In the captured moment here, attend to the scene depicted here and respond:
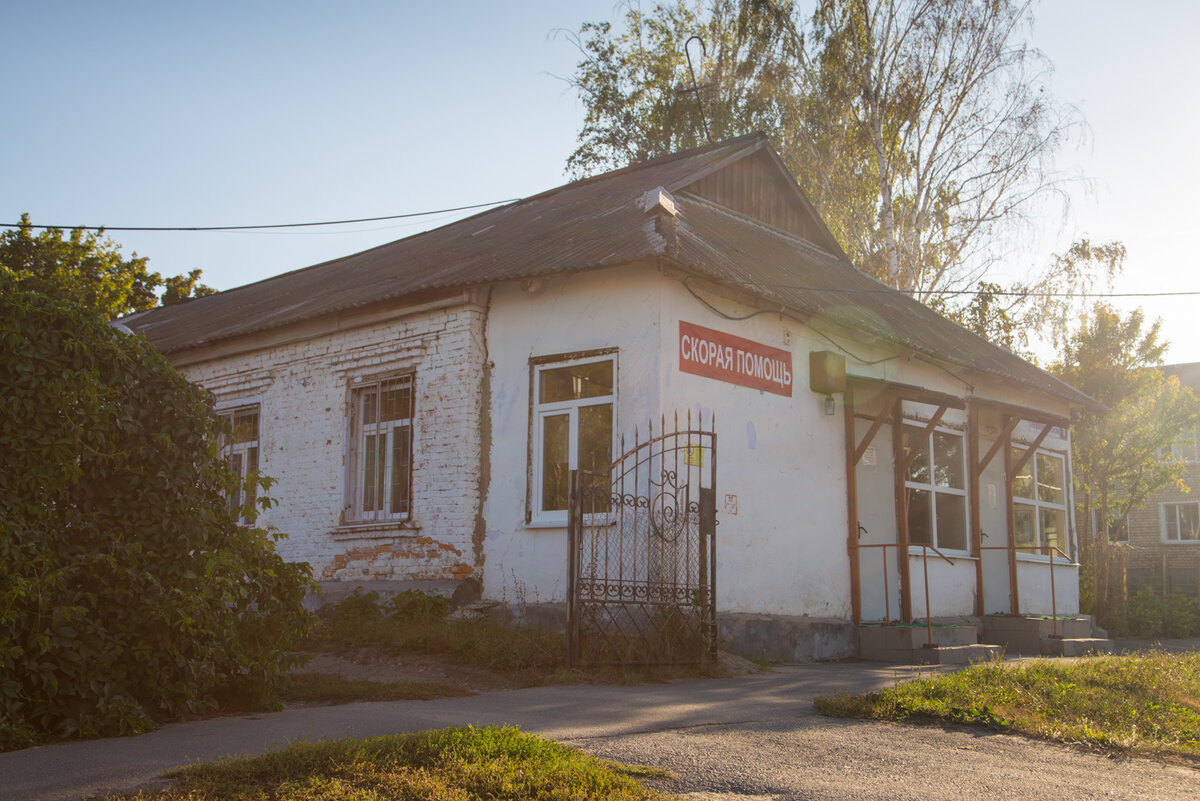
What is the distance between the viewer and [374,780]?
13.7ft

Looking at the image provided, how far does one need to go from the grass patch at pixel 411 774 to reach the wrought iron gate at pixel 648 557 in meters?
3.66

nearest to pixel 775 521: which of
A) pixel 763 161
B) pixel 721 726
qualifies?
pixel 721 726

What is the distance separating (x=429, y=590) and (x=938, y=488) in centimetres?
706

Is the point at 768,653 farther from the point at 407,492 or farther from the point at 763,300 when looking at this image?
the point at 407,492

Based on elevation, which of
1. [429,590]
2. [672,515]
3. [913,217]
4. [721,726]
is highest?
[913,217]

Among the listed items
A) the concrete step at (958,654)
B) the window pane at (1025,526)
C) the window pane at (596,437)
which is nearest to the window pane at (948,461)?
the window pane at (1025,526)

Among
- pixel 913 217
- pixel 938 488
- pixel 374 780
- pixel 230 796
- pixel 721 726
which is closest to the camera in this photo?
pixel 230 796

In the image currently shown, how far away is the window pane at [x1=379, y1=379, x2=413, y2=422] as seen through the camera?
1216cm

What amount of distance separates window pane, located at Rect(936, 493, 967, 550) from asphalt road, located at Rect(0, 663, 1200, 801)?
7.76m

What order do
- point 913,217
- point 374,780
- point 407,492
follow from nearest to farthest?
point 374,780, point 407,492, point 913,217

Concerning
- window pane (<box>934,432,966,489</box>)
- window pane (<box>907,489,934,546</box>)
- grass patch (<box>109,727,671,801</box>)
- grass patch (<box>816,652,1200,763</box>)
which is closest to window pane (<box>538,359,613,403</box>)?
grass patch (<box>816,652,1200,763</box>)

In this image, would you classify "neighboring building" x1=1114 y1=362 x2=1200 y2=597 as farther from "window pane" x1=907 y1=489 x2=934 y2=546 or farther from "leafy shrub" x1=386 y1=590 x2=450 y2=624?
"leafy shrub" x1=386 y1=590 x2=450 y2=624

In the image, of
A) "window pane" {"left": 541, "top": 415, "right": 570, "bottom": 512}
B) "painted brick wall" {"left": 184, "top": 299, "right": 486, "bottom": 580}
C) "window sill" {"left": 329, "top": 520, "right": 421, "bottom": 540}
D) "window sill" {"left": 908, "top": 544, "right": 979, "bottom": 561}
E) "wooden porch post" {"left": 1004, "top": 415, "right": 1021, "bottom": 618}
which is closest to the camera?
"window pane" {"left": 541, "top": 415, "right": 570, "bottom": 512}

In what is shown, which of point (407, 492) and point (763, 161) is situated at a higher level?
point (763, 161)
